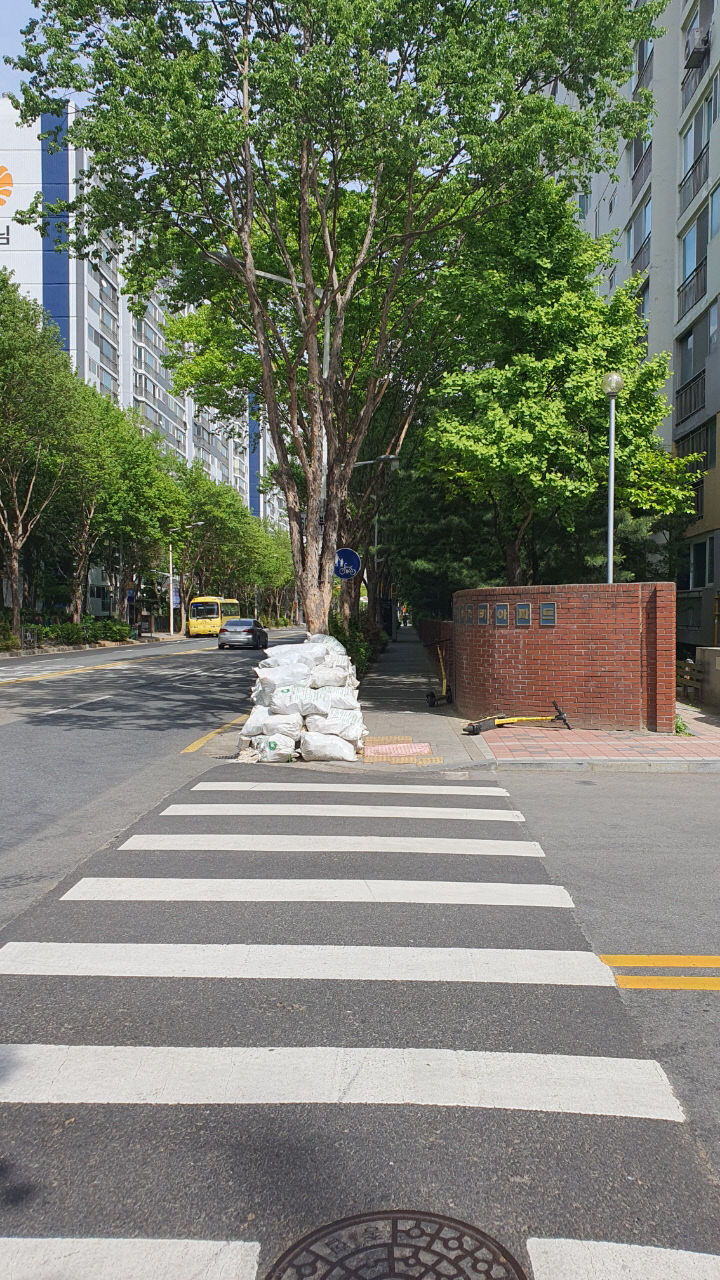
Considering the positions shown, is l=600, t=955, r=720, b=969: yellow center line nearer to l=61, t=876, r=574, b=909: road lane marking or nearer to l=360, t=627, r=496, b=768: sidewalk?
l=61, t=876, r=574, b=909: road lane marking

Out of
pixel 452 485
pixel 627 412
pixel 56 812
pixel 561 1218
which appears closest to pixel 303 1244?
pixel 561 1218

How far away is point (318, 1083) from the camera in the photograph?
3.48 meters

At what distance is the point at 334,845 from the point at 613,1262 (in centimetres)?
466

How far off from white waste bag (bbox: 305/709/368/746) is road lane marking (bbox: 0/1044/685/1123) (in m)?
7.77

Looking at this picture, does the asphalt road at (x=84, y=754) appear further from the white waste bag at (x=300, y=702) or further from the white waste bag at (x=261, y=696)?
the white waste bag at (x=300, y=702)

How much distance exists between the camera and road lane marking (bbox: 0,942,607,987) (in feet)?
14.8

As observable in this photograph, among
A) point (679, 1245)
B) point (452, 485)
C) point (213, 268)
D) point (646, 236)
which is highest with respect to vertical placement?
point (646, 236)

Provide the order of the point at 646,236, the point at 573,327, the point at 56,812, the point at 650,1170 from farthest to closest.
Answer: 1. the point at 646,236
2. the point at 573,327
3. the point at 56,812
4. the point at 650,1170

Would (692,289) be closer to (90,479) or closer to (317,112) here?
(317,112)

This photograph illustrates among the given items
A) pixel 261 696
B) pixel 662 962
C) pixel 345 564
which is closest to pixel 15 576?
pixel 345 564

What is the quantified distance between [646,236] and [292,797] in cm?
2811

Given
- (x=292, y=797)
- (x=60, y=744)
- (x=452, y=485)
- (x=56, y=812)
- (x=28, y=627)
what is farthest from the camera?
(x=28, y=627)

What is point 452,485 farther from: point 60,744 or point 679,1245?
point 679,1245

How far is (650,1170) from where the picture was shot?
116 inches
